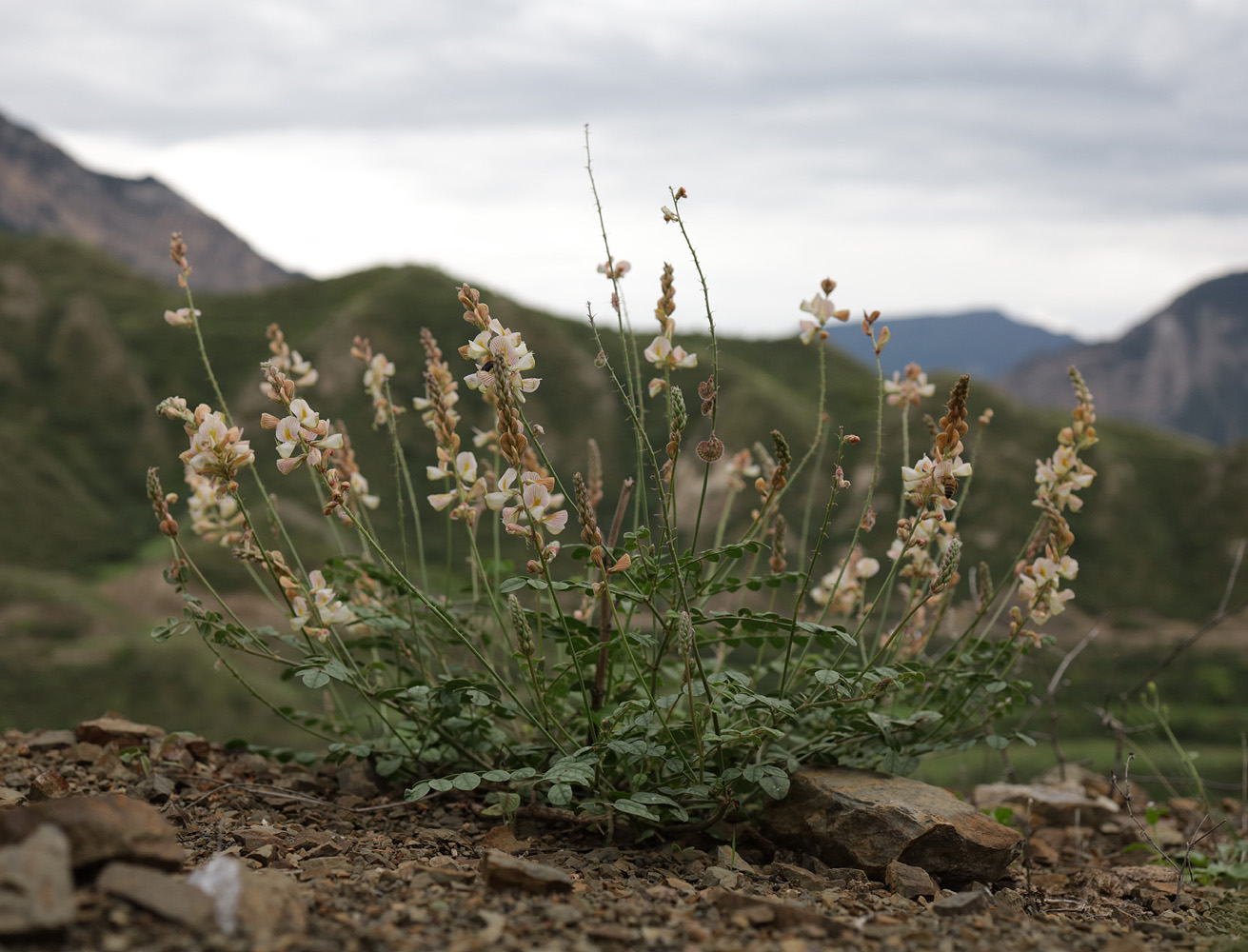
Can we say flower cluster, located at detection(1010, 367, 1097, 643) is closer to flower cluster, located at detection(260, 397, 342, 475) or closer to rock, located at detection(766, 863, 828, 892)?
rock, located at detection(766, 863, 828, 892)

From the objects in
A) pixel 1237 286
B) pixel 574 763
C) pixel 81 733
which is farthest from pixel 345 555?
pixel 1237 286

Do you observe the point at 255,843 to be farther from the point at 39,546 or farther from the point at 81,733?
the point at 39,546

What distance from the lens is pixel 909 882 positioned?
142 inches

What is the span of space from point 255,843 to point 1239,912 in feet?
11.4

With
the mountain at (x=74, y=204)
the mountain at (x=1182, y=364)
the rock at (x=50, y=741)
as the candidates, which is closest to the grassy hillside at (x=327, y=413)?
the rock at (x=50, y=741)

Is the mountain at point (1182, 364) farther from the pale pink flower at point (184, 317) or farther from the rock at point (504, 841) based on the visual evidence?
the rock at point (504, 841)

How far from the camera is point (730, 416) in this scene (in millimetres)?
53250

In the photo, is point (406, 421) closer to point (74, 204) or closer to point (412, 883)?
point (412, 883)

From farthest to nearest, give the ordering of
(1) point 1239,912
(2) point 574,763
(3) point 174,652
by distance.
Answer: (3) point 174,652 → (1) point 1239,912 → (2) point 574,763

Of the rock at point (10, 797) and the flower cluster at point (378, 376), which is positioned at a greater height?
the flower cluster at point (378, 376)

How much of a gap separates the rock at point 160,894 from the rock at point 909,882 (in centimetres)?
232

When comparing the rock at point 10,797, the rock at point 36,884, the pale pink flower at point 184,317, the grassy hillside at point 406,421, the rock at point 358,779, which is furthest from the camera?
the grassy hillside at point 406,421

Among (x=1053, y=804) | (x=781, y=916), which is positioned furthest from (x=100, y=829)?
(x=1053, y=804)

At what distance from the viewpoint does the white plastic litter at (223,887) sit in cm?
236
